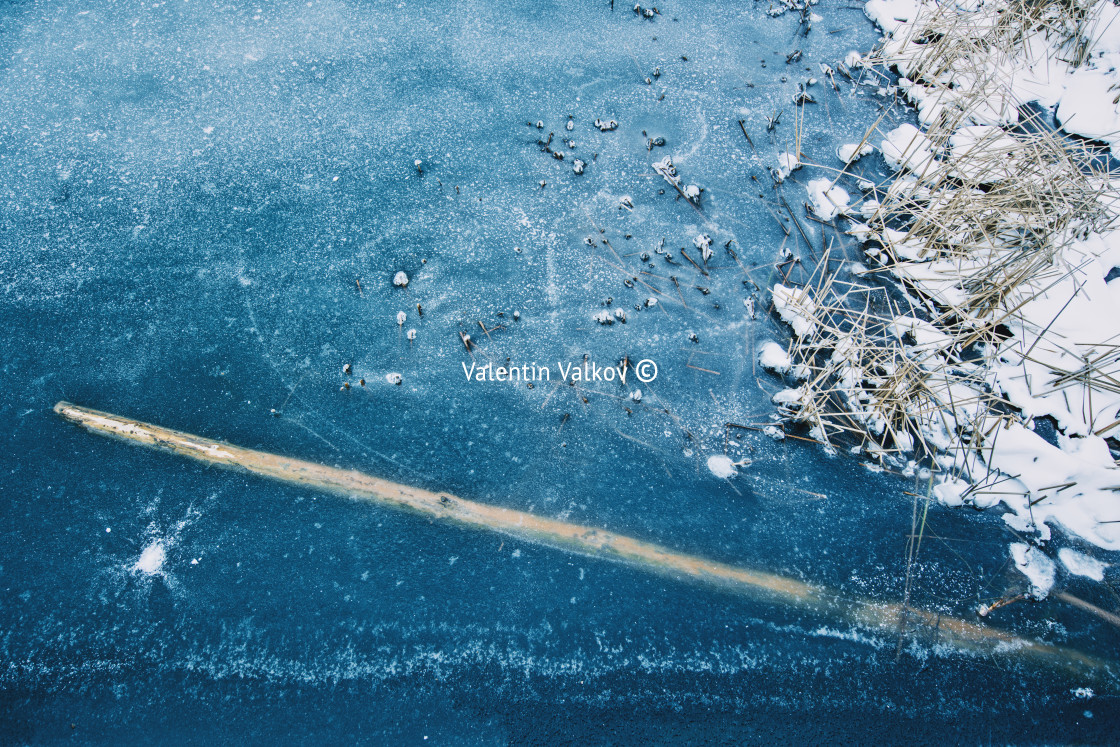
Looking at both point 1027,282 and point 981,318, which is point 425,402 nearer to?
point 981,318

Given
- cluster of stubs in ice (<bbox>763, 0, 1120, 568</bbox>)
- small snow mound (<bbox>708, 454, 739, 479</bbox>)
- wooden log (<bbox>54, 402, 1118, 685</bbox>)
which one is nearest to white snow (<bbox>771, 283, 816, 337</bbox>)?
cluster of stubs in ice (<bbox>763, 0, 1120, 568</bbox>)

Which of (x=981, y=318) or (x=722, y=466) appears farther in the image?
(x=981, y=318)

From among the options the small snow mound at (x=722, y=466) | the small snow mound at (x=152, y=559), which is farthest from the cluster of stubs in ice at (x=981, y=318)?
the small snow mound at (x=152, y=559)

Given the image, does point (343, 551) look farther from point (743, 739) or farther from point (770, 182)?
point (770, 182)

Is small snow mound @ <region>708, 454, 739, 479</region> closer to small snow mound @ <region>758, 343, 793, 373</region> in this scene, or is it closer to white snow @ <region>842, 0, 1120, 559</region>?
small snow mound @ <region>758, 343, 793, 373</region>

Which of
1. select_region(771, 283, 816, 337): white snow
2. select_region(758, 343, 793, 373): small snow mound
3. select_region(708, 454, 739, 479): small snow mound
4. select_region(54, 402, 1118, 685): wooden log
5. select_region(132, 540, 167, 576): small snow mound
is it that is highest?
select_region(771, 283, 816, 337): white snow

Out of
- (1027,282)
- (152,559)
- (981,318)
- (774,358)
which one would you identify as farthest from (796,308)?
(152,559)

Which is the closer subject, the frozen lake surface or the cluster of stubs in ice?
the frozen lake surface
